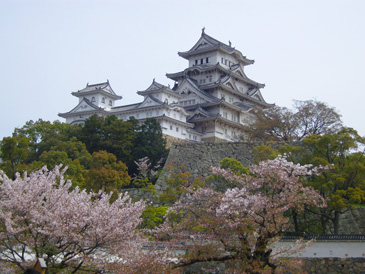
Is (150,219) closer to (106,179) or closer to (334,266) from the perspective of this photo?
(106,179)

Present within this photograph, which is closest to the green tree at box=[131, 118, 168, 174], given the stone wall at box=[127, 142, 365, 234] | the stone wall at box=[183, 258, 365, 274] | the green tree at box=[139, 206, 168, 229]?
the stone wall at box=[127, 142, 365, 234]

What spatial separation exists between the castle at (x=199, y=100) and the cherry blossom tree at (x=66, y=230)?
88.1 feet

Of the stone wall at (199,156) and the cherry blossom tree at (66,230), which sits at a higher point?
the stone wall at (199,156)

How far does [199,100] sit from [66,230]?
33.7 metres

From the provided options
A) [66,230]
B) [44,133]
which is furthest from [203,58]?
[66,230]

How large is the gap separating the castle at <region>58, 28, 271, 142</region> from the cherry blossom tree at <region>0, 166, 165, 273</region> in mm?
26862

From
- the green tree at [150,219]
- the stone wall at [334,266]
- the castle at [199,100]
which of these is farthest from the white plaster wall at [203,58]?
the stone wall at [334,266]

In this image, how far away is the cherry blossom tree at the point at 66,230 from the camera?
1066 centimetres

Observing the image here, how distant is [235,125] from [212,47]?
9.29m

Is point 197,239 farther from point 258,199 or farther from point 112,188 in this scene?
point 112,188

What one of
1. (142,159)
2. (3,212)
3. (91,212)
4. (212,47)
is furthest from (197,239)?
(212,47)

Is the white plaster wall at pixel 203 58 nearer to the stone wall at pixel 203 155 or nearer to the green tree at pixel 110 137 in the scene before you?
the green tree at pixel 110 137

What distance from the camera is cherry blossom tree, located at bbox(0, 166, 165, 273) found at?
35.0 feet

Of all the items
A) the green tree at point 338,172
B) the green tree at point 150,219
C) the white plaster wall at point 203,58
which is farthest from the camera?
the white plaster wall at point 203,58
